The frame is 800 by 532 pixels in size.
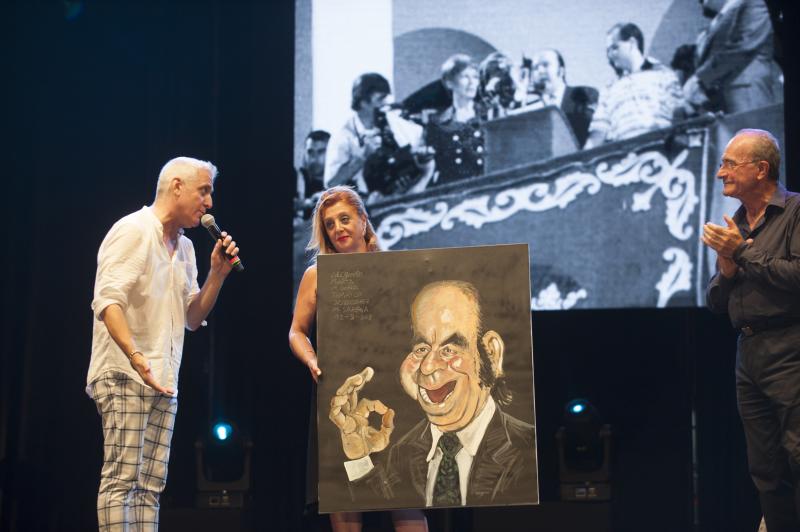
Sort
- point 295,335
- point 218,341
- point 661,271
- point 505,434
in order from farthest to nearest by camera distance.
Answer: point 218,341 → point 661,271 → point 295,335 → point 505,434

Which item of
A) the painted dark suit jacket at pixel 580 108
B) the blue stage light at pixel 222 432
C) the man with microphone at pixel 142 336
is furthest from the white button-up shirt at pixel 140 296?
the painted dark suit jacket at pixel 580 108

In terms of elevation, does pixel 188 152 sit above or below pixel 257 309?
above

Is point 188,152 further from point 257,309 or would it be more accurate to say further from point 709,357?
point 709,357

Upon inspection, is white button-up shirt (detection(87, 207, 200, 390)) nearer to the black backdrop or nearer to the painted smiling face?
the painted smiling face

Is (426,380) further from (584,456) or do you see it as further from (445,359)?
(584,456)

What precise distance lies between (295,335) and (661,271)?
87.7 inches

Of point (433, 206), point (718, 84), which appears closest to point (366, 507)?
point (433, 206)

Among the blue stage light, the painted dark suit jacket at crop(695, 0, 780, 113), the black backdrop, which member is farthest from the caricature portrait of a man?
the painted dark suit jacket at crop(695, 0, 780, 113)

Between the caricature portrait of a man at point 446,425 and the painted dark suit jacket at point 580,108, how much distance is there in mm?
2158

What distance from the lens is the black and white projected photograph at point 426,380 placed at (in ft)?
8.79

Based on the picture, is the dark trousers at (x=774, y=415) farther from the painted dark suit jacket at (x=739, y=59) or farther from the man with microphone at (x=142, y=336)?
the painted dark suit jacket at (x=739, y=59)

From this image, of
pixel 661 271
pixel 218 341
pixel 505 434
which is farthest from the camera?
pixel 218 341

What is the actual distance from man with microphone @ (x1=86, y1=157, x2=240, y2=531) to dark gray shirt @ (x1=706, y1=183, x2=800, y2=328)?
65.2 inches

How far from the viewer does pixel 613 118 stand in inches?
183
